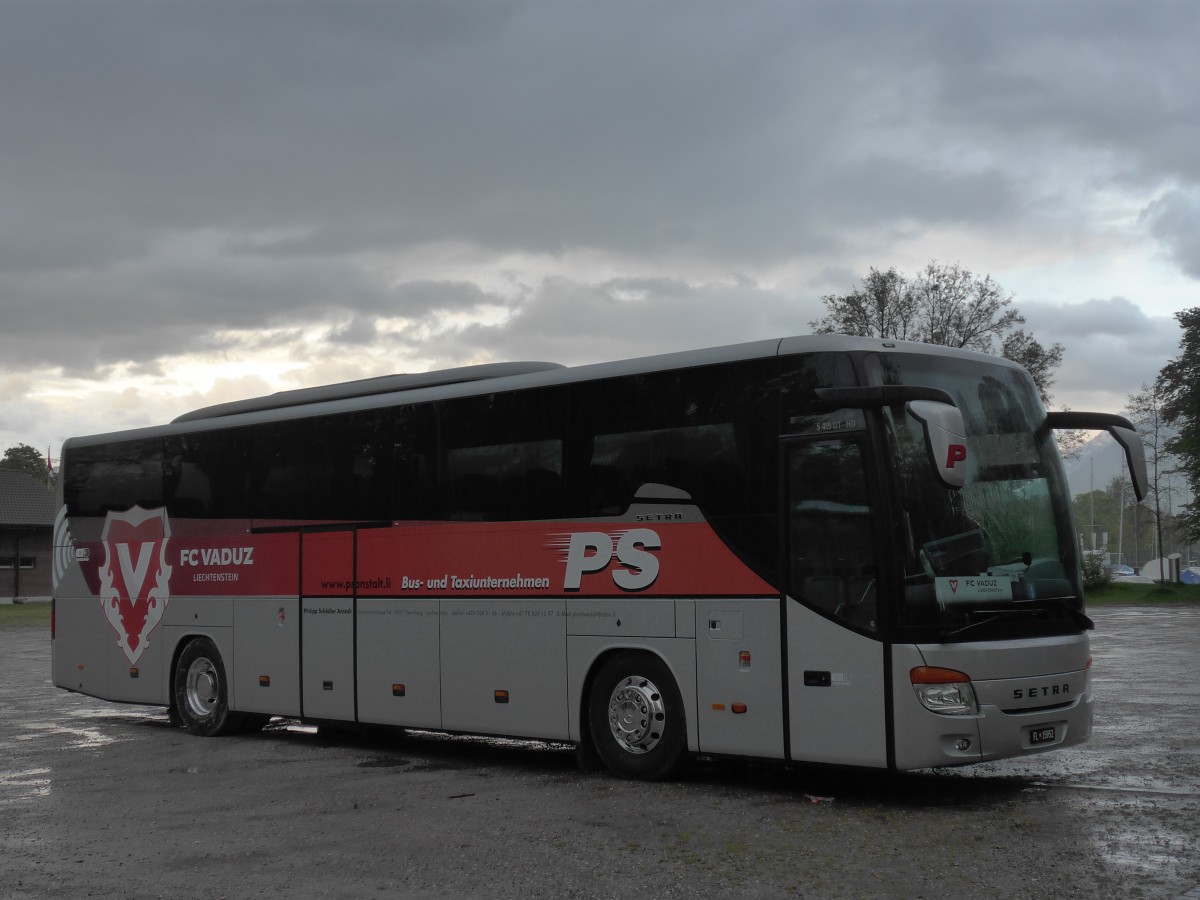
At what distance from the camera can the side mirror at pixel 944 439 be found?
8578mm

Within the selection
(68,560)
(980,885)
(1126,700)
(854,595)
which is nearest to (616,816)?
(854,595)

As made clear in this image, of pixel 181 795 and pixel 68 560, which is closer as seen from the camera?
pixel 181 795

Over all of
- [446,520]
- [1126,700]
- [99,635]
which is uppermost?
[446,520]

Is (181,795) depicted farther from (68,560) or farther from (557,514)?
(68,560)

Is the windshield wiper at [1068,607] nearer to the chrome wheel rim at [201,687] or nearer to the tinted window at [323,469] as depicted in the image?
the tinted window at [323,469]

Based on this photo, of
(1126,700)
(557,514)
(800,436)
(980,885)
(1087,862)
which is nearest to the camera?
(980,885)

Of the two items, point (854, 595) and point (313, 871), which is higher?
point (854, 595)

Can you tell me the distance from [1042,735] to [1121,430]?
2729mm

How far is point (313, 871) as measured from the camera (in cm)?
772

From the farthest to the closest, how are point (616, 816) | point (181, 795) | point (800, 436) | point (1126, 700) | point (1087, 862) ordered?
point (1126, 700)
point (181, 795)
point (800, 436)
point (616, 816)
point (1087, 862)

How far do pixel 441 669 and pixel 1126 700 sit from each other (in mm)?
8928

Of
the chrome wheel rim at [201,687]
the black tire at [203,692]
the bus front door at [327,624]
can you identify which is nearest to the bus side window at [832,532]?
the bus front door at [327,624]

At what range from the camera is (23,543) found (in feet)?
242

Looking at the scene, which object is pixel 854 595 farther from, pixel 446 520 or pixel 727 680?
pixel 446 520
